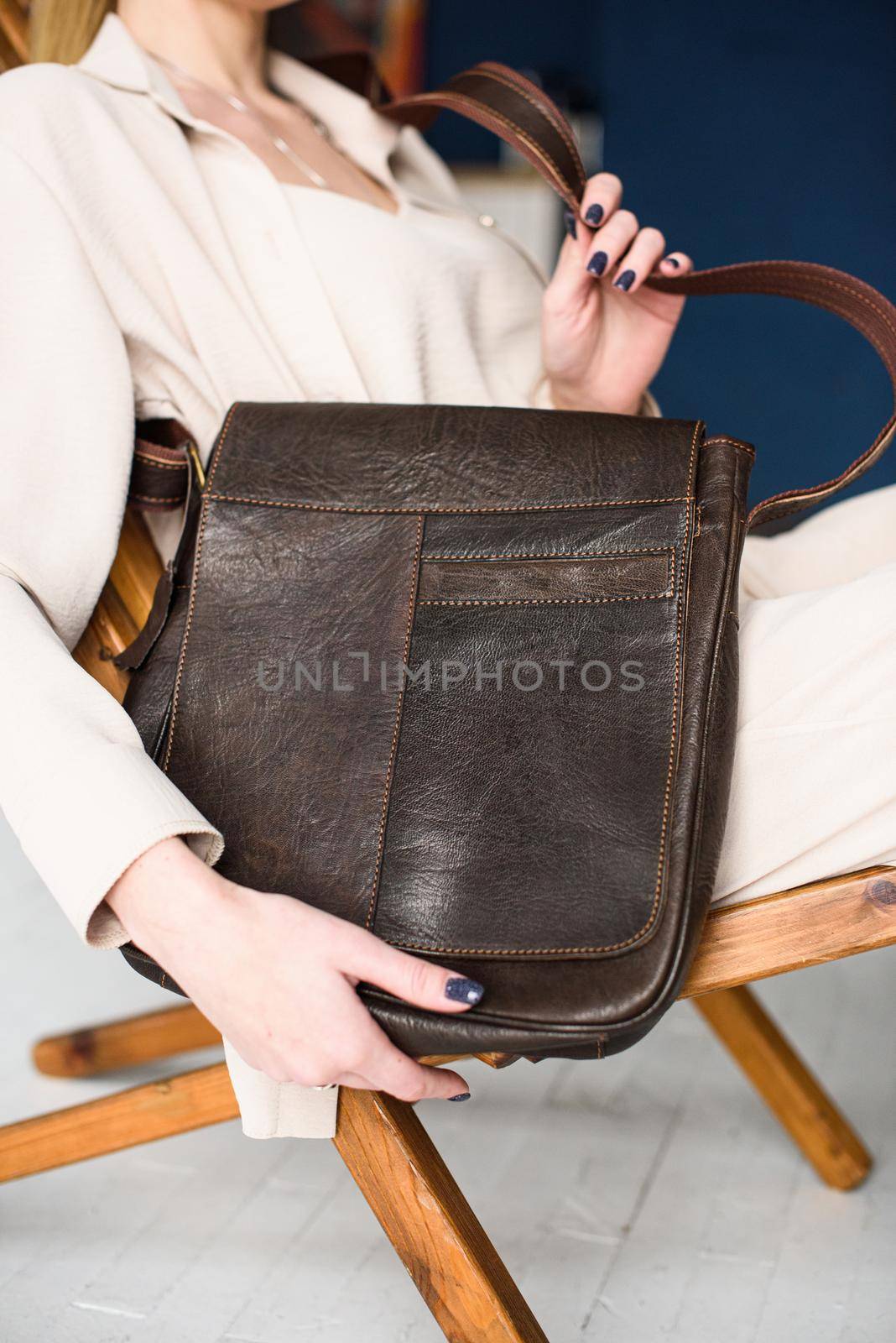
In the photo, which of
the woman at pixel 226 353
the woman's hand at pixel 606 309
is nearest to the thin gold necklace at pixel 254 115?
the woman at pixel 226 353

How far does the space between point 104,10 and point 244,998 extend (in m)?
0.90

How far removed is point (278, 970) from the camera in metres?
0.58

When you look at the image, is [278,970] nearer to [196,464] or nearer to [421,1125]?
[421,1125]

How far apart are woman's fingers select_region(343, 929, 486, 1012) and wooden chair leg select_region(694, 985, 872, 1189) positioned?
59 cm

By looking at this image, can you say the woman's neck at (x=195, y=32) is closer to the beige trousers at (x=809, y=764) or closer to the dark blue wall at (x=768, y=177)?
the beige trousers at (x=809, y=764)

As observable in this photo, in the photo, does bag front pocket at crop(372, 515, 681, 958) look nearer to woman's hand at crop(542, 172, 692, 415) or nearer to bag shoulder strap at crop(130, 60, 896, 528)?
bag shoulder strap at crop(130, 60, 896, 528)

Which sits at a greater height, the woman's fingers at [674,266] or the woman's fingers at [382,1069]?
the woman's fingers at [674,266]

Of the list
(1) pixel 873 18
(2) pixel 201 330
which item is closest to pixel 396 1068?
(2) pixel 201 330

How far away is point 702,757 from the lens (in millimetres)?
627

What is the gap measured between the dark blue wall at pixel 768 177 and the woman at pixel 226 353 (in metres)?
1.78

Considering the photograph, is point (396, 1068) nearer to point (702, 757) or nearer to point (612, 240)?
point (702, 757)

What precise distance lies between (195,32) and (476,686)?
0.76m

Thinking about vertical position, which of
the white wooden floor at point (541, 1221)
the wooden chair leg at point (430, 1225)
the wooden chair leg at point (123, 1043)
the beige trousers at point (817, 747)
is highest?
the beige trousers at point (817, 747)

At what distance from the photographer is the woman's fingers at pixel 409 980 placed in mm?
590
